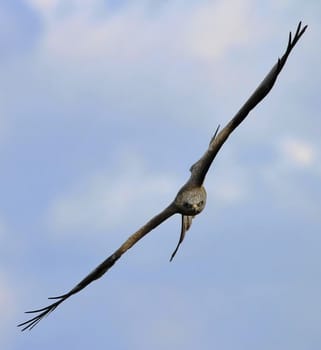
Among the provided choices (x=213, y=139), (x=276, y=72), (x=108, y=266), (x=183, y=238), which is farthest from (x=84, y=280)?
(x=276, y=72)

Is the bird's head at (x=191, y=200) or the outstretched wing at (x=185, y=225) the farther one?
the outstretched wing at (x=185, y=225)

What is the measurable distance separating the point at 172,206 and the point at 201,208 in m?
0.62

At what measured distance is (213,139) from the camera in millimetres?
21172

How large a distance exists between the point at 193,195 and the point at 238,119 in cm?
151

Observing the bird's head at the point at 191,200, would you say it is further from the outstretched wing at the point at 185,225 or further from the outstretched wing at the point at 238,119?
the outstretched wing at the point at 185,225

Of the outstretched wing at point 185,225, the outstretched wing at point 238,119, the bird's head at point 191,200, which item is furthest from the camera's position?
the outstretched wing at point 185,225

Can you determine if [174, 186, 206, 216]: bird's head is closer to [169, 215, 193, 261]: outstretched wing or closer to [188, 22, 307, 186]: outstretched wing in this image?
[188, 22, 307, 186]: outstretched wing

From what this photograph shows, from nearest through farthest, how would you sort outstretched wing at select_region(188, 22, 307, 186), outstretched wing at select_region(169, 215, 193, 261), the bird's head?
outstretched wing at select_region(188, 22, 307, 186), the bird's head, outstretched wing at select_region(169, 215, 193, 261)

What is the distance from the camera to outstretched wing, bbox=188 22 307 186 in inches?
770

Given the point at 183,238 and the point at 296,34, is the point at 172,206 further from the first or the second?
the point at 296,34

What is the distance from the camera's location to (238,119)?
20391 millimetres

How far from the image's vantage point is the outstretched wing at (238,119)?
19.6 m

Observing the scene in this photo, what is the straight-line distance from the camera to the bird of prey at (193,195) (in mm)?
19953

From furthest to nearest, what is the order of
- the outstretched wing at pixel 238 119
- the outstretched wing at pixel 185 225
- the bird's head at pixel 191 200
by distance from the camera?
1. the outstretched wing at pixel 185 225
2. the bird's head at pixel 191 200
3. the outstretched wing at pixel 238 119
